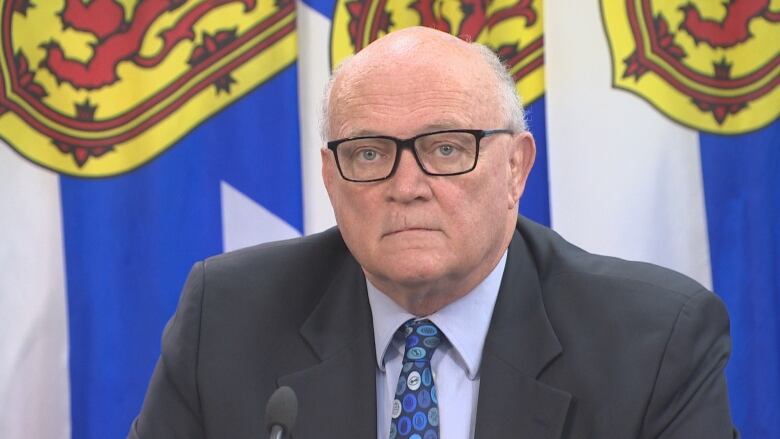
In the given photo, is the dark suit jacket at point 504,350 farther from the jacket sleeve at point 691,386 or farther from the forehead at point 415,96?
the forehead at point 415,96

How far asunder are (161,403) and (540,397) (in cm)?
71

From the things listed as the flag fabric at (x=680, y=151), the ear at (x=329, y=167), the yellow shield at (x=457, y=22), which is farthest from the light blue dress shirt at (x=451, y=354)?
the yellow shield at (x=457, y=22)

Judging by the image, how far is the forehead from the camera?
1.70 m

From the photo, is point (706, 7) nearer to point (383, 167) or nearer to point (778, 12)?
point (778, 12)

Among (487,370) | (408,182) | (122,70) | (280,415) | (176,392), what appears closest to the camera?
(280,415)

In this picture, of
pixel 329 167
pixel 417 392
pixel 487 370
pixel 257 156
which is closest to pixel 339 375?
pixel 417 392

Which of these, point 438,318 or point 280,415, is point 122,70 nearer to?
point 438,318

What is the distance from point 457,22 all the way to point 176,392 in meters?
1.37

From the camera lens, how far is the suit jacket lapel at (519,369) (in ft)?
5.61

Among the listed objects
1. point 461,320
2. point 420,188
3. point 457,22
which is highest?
point 457,22

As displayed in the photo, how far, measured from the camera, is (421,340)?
1.83 meters

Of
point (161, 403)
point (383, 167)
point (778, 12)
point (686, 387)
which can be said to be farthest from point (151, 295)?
point (778, 12)

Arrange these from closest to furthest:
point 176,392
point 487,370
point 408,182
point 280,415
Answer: point 280,415, point 408,182, point 487,370, point 176,392

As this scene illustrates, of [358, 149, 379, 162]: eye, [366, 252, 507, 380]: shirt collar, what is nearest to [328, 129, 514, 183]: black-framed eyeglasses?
[358, 149, 379, 162]: eye
